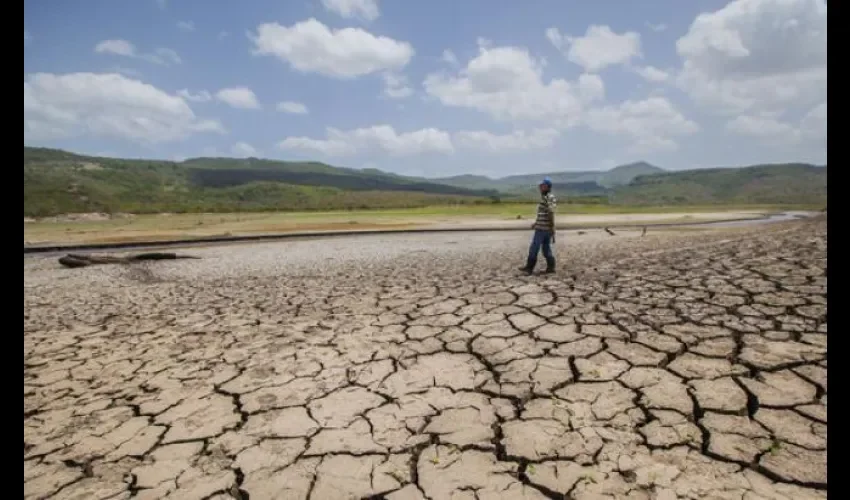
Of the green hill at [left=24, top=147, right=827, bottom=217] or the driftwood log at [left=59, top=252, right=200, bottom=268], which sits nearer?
the driftwood log at [left=59, top=252, right=200, bottom=268]

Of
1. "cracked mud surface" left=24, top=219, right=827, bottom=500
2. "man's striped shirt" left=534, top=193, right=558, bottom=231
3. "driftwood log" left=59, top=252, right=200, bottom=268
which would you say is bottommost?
"cracked mud surface" left=24, top=219, right=827, bottom=500

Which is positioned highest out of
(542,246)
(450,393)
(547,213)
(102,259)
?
(547,213)

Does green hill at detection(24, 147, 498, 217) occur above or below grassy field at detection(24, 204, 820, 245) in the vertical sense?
above

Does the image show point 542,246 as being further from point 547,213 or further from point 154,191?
point 154,191

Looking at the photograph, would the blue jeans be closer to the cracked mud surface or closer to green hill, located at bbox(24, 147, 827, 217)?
the cracked mud surface

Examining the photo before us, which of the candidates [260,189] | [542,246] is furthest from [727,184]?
[542,246]

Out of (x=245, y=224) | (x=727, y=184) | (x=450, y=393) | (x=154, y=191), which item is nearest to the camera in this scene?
(x=450, y=393)

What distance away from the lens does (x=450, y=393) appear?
10.6 feet

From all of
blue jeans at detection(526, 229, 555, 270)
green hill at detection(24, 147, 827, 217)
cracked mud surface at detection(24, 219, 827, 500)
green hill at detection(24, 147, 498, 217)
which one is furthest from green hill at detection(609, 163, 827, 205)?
cracked mud surface at detection(24, 219, 827, 500)

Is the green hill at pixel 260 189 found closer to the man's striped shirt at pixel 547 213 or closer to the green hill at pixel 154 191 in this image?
the green hill at pixel 154 191

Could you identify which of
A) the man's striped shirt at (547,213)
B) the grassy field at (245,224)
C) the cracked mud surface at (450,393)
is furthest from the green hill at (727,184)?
the cracked mud surface at (450,393)

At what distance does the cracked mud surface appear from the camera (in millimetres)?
2354

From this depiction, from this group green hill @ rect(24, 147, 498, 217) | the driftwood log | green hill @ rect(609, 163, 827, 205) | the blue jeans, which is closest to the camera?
the blue jeans
